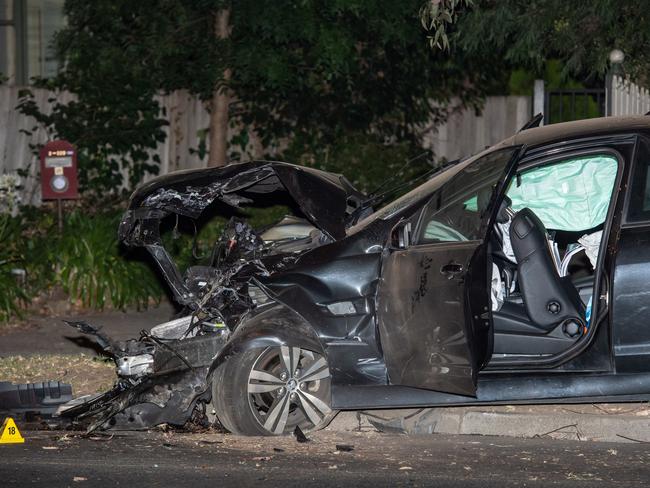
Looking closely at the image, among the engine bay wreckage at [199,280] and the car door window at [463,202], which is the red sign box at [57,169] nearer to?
the engine bay wreckage at [199,280]

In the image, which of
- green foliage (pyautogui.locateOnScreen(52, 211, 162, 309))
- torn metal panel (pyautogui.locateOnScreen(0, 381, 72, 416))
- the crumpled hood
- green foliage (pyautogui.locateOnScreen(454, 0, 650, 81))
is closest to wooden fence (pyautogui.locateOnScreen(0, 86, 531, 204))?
green foliage (pyautogui.locateOnScreen(52, 211, 162, 309))

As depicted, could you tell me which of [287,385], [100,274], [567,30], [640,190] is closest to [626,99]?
[567,30]

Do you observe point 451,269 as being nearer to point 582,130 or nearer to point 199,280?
point 582,130

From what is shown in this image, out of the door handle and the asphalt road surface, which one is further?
the door handle

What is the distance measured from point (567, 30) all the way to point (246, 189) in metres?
4.82

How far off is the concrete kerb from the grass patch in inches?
83.9

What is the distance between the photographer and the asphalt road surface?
5.84 m

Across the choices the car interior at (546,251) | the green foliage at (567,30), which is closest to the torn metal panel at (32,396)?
the car interior at (546,251)

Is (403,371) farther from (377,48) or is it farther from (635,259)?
(377,48)

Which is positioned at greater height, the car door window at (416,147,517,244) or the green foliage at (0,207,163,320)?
the car door window at (416,147,517,244)

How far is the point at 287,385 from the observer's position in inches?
269

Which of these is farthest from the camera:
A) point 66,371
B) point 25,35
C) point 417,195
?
point 25,35

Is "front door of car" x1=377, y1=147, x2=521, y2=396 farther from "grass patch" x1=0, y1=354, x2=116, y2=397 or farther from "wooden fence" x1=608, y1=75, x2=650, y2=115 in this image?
"wooden fence" x1=608, y1=75, x2=650, y2=115

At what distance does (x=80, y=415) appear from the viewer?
743 centimetres
